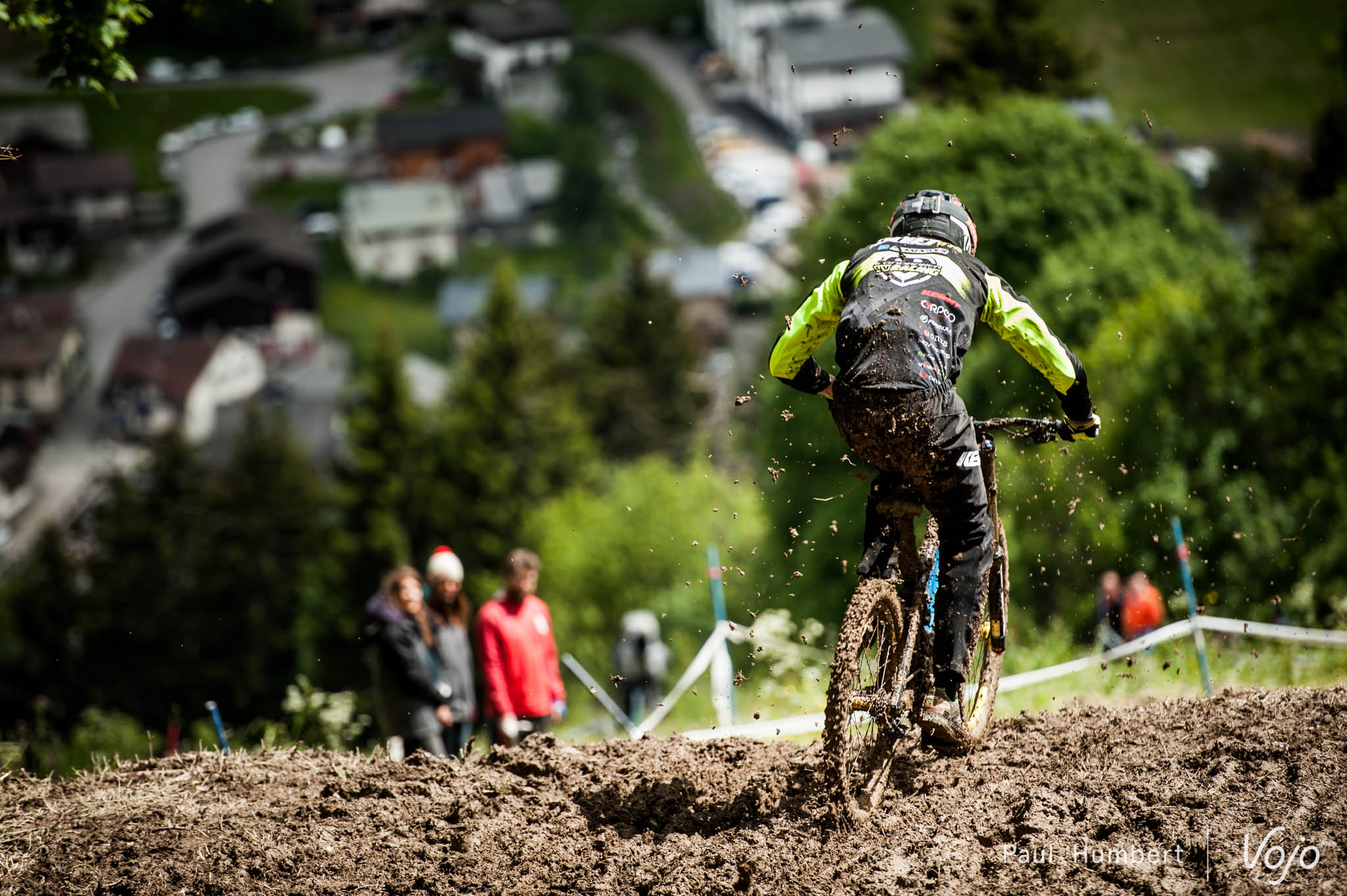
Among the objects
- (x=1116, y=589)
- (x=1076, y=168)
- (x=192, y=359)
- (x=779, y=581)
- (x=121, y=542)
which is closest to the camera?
(x=1116, y=589)

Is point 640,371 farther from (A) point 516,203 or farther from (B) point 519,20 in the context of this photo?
(B) point 519,20

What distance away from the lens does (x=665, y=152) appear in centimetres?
10881

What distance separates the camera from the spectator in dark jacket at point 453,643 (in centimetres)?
848

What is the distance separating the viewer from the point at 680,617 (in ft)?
113

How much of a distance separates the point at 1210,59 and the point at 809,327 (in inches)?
4457

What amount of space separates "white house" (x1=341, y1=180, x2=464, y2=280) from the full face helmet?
98678mm

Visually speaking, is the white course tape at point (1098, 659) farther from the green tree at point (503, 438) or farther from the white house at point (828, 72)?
the white house at point (828, 72)

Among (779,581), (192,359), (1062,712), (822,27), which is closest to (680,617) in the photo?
(779,581)

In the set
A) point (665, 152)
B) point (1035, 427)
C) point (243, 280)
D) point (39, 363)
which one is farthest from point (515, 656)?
point (665, 152)

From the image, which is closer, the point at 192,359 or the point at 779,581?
the point at 779,581

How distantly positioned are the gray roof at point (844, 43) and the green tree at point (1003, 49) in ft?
228

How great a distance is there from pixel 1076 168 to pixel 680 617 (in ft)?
51.5

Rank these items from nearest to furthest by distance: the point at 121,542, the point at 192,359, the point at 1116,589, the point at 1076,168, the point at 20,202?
the point at 1116,589
the point at 1076,168
the point at 121,542
the point at 192,359
the point at 20,202

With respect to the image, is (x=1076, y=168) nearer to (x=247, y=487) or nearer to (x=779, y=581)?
(x=779, y=581)
